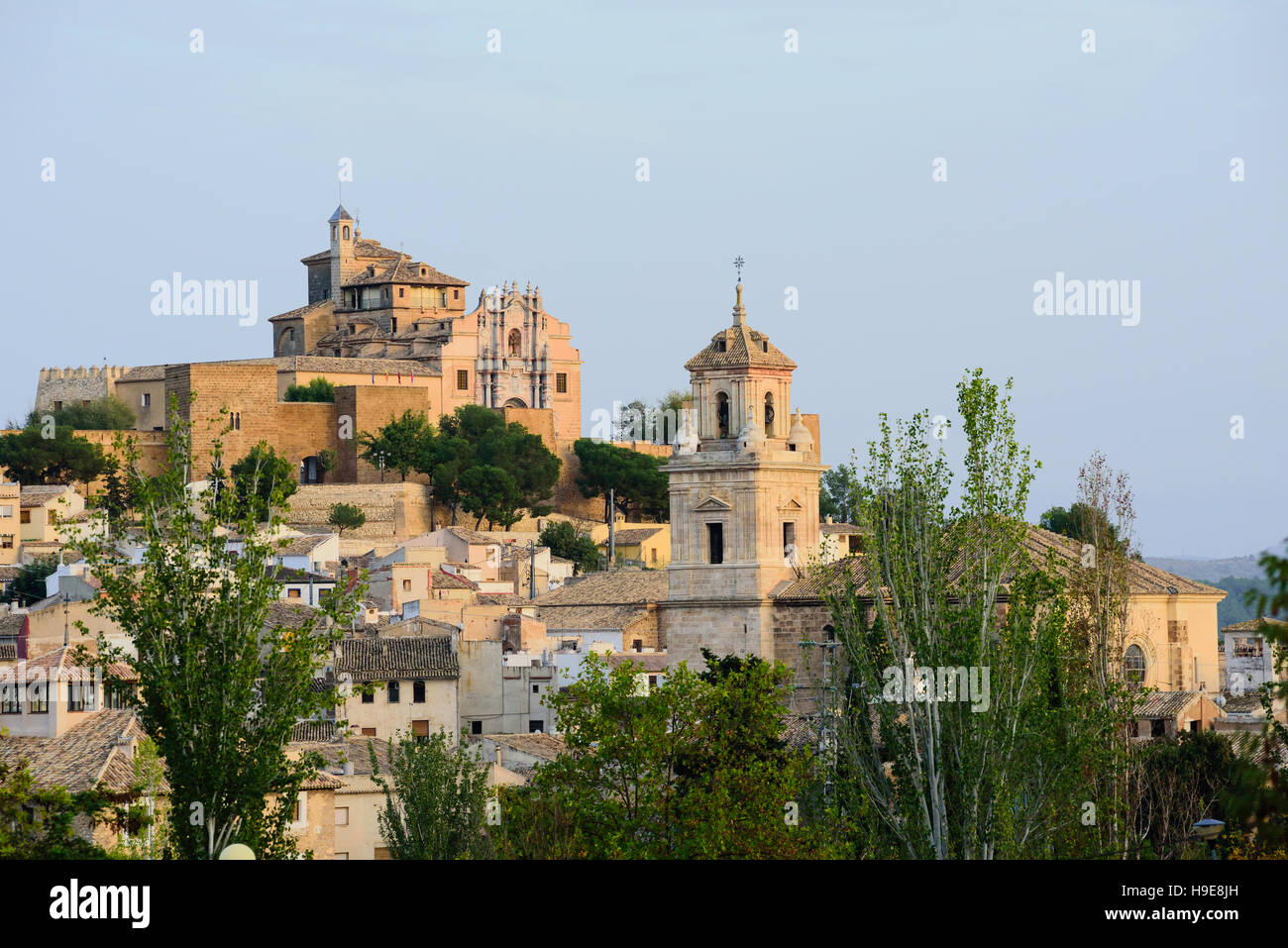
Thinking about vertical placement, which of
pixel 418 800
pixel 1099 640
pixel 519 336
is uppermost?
pixel 519 336

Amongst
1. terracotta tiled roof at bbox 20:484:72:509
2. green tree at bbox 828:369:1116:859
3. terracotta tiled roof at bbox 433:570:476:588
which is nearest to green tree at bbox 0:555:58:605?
terracotta tiled roof at bbox 20:484:72:509

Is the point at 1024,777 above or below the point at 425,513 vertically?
below

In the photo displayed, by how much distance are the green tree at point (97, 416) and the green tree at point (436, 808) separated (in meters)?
61.7

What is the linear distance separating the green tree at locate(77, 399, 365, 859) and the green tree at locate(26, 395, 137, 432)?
2812 inches

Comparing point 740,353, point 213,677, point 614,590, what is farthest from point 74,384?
point 213,677

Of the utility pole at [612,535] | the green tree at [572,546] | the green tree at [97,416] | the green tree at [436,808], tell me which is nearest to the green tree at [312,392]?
the green tree at [97,416]

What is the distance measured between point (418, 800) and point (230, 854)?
17.2 metres

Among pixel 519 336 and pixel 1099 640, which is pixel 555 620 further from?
pixel 519 336

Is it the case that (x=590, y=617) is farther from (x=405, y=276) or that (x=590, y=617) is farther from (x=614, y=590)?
(x=405, y=276)

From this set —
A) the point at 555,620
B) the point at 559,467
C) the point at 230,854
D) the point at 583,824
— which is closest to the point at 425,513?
the point at 559,467

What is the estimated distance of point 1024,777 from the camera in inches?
800

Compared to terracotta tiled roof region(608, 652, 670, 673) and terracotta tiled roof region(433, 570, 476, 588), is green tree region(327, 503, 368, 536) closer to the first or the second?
terracotta tiled roof region(433, 570, 476, 588)

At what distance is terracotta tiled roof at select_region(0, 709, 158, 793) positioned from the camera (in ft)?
82.6

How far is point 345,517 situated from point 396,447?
5.66m
